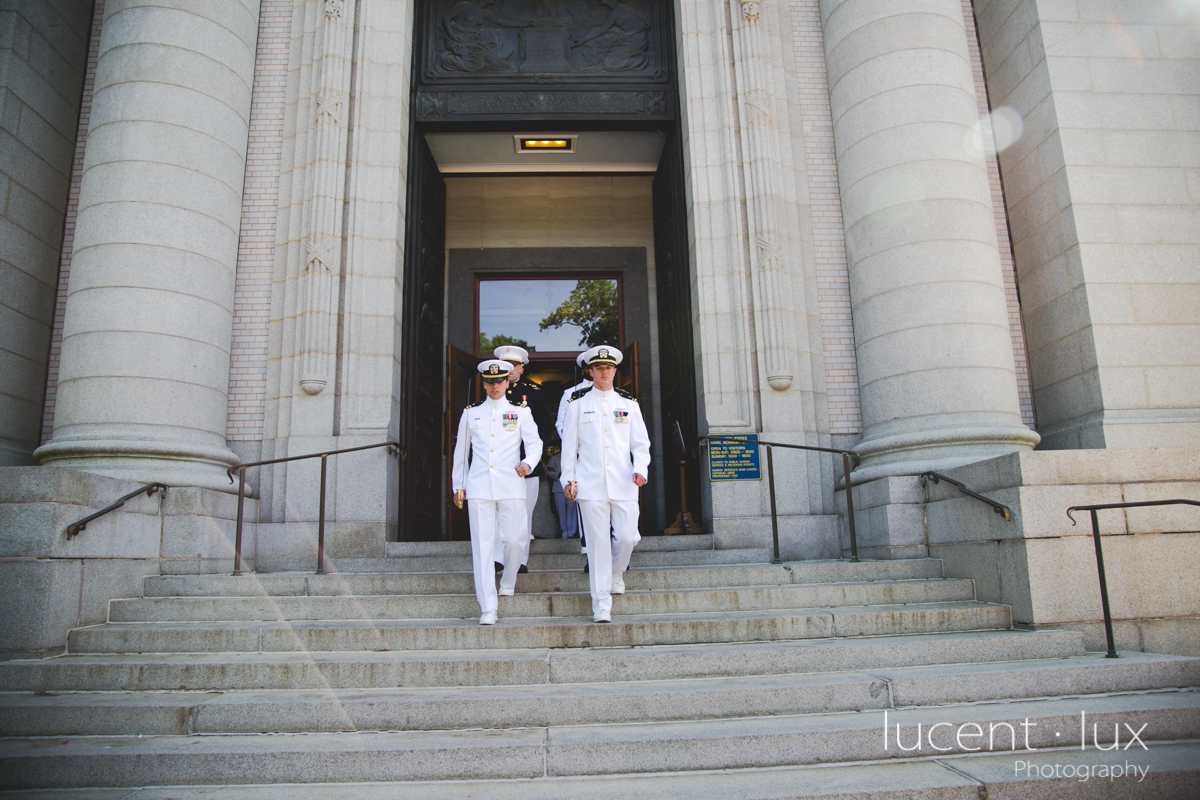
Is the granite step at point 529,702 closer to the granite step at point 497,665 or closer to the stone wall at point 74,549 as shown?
the granite step at point 497,665

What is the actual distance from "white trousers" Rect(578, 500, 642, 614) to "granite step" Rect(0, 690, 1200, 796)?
58.7 inches

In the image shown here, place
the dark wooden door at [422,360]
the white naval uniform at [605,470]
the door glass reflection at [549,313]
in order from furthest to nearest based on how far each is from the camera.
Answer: the door glass reflection at [549,313] < the dark wooden door at [422,360] < the white naval uniform at [605,470]

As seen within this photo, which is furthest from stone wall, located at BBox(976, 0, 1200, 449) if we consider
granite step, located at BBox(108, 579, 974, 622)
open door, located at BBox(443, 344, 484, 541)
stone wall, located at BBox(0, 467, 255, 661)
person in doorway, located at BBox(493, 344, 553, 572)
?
stone wall, located at BBox(0, 467, 255, 661)

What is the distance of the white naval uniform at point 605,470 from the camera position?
19.5ft

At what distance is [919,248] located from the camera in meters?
8.51

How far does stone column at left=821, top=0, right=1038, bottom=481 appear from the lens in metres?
8.13

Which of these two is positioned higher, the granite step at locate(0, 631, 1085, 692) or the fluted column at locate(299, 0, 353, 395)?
the fluted column at locate(299, 0, 353, 395)

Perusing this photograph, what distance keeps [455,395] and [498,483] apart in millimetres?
5162

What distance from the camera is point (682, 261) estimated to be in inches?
407

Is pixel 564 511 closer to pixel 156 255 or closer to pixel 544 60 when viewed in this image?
pixel 156 255

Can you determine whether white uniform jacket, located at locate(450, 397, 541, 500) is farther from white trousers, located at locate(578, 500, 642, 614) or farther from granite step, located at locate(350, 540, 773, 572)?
granite step, located at locate(350, 540, 773, 572)

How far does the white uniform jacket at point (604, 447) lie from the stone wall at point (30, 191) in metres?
6.48

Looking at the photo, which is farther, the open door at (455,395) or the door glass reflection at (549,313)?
the door glass reflection at (549,313)

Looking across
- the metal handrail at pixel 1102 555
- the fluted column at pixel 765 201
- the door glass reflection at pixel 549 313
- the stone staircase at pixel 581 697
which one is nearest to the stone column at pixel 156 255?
the stone staircase at pixel 581 697
